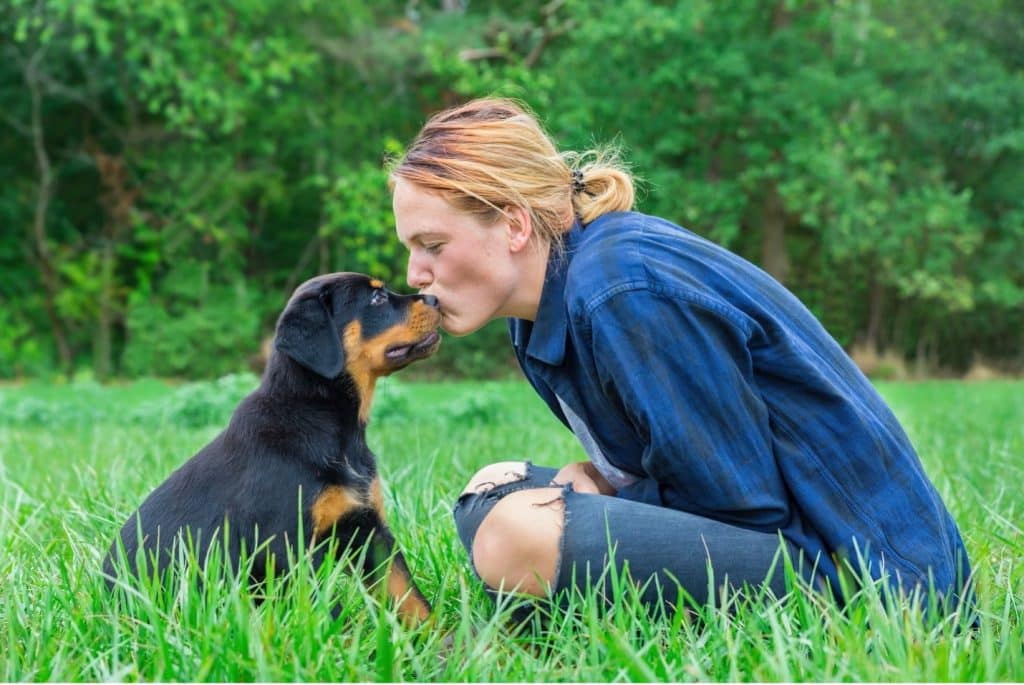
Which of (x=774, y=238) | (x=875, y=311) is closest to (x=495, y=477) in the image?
(x=774, y=238)

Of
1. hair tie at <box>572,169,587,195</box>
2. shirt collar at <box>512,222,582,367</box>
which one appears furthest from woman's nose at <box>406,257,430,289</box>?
hair tie at <box>572,169,587,195</box>

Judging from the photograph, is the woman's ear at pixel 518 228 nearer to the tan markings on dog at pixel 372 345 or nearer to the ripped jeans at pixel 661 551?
the tan markings on dog at pixel 372 345

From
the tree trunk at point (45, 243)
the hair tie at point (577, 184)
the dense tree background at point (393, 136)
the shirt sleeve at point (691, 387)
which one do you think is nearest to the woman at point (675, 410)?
the shirt sleeve at point (691, 387)

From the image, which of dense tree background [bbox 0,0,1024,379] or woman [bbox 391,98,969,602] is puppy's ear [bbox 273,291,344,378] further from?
dense tree background [bbox 0,0,1024,379]

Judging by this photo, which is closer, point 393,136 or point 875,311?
point 393,136

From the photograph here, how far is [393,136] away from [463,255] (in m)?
16.3

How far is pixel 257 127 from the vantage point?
59.7 ft

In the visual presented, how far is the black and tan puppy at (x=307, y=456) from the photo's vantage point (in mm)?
2557

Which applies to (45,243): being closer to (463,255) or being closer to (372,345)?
(372,345)

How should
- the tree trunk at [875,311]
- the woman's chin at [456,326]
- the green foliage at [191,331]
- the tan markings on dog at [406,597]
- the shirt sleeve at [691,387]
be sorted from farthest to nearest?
1. the tree trunk at [875,311]
2. the green foliage at [191,331]
3. the woman's chin at [456,326]
4. the tan markings on dog at [406,597]
5. the shirt sleeve at [691,387]

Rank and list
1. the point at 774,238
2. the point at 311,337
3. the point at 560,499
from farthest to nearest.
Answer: the point at 774,238 → the point at 311,337 → the point at 560,499

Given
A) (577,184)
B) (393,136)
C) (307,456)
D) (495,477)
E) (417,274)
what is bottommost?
(495,477)

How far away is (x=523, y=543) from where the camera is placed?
7.77 feet

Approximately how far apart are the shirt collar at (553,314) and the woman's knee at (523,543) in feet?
1.11
